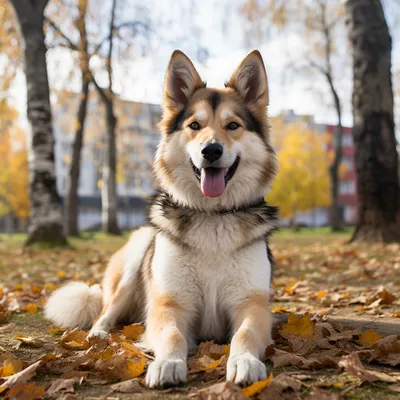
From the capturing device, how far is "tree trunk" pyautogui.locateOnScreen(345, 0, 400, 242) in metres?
9.68

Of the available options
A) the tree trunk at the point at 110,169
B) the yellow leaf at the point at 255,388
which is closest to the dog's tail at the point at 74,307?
the yellow leaf at the point at 255,388

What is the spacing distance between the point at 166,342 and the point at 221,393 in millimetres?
618

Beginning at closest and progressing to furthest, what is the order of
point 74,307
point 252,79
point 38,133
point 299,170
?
point 252,79, point 74,307, point 38,133, point 299,170

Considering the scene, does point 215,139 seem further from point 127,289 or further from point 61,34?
point 61,34

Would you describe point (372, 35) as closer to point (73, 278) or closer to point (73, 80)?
point (73, 278)

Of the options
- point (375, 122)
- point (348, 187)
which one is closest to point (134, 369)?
point (375, 122)

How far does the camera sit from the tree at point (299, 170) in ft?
137

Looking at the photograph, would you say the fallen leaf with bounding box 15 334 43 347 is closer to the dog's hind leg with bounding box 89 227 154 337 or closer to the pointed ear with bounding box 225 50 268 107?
the dog's hind leg with bounding box 89 227 154 337

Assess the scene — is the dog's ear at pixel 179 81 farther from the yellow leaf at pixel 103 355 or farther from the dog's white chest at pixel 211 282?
the yellow leaf at pixel 103 355

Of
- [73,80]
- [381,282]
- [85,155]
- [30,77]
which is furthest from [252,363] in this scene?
[85,155]

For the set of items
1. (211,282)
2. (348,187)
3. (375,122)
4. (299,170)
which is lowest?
(348,187)

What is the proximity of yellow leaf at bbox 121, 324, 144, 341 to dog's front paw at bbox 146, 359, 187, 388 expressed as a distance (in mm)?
1072

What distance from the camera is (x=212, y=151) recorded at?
3.25 meters

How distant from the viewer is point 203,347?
9.96ft
